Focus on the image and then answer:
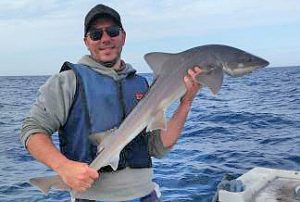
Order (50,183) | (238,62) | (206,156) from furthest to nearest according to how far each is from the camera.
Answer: (206,156)
(238,62)
(50,183)

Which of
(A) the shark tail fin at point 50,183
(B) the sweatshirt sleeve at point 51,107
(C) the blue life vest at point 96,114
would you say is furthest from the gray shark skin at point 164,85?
(B) the sweatshirt sleeve at point 51,107

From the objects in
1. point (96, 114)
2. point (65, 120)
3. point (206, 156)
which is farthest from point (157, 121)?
point (206, 156)

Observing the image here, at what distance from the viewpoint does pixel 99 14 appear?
4238mm

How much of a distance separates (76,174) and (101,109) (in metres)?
0.80

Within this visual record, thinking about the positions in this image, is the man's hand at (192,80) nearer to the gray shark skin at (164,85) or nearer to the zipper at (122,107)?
the gray shark skin at (164,85)

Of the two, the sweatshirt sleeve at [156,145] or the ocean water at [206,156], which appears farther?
the ocean water at [206,156]

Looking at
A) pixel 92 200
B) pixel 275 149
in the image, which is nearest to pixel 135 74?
pixel 92 200

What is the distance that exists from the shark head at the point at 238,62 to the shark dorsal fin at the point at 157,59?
17.6 inches

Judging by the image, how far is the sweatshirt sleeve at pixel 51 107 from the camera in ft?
12.7

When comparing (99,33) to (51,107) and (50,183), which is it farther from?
(50,183)

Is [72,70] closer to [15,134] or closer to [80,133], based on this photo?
[80,133]

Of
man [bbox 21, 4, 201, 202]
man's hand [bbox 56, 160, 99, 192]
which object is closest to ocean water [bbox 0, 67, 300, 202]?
man [bbox 21, 4, 201, 202]

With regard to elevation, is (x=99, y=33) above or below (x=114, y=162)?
above

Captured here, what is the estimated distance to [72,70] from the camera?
13.8 ft
